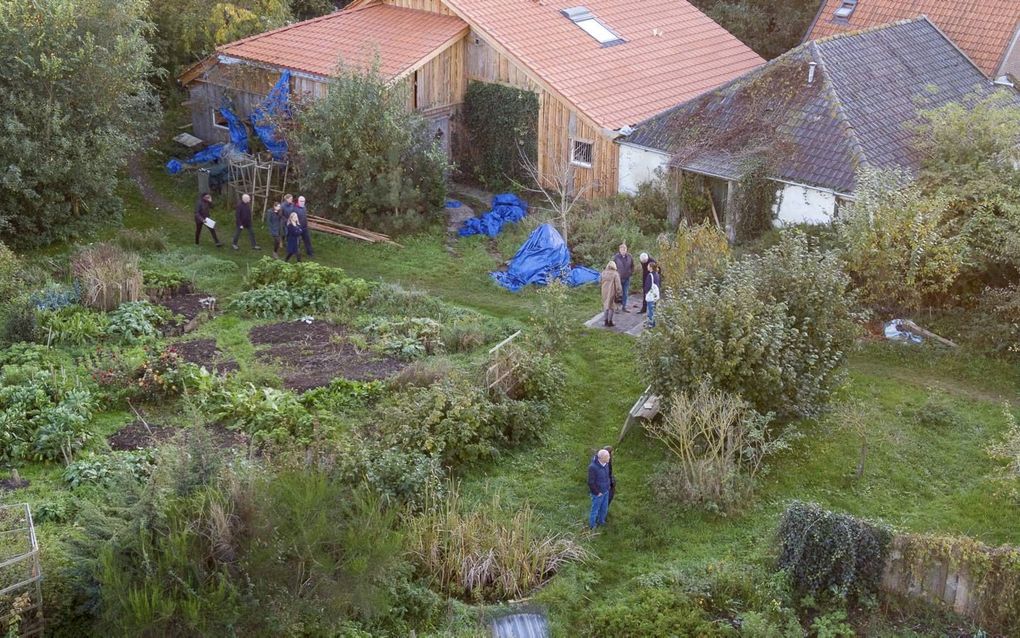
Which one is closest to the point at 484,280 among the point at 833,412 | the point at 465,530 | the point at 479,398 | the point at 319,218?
the point at 319,218

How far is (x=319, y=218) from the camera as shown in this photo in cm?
2416

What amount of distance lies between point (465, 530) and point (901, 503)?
233 inches

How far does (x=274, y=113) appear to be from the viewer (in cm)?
2594

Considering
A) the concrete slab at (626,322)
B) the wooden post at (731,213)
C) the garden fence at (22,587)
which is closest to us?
the garden fence at (22,587)

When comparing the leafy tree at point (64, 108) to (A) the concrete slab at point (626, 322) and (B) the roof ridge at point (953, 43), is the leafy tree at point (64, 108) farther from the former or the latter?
(B) the roof ridge at point (953, 43)

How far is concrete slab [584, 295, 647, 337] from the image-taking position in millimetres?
19469

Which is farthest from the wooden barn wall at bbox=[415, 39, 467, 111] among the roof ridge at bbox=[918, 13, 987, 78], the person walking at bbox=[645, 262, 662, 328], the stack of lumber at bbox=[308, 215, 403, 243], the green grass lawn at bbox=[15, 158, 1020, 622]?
the roof ridge at bbox=[918, 13, 987, 78]

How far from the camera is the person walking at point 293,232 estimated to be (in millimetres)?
21797

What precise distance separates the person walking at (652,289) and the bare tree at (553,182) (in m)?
5.40

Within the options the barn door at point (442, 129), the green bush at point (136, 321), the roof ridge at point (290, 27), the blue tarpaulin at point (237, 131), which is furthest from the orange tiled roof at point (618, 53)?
the green bush at point (136, 321)

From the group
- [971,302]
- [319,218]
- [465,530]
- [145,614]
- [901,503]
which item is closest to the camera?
[145,614]

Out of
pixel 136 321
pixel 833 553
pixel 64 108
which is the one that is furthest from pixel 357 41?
pixel 833 553

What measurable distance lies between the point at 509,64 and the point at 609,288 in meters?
9.07

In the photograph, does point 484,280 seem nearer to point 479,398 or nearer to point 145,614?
point 479,398
